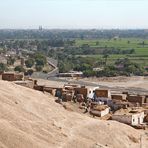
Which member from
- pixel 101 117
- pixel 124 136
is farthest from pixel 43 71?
pixel 124 136

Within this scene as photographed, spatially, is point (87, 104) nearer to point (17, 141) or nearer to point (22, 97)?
point (22, 97)

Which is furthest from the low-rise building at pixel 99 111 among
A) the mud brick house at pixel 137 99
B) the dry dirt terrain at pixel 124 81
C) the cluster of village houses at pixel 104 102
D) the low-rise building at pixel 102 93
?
the dry dirt terrain at pixel 124 81

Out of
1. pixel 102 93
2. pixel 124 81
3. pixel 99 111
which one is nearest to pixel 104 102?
pixel 102 93

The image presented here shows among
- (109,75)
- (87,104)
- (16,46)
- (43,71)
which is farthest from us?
(16,46)

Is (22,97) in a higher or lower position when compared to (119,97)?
higher

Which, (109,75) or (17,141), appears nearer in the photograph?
(17,141)

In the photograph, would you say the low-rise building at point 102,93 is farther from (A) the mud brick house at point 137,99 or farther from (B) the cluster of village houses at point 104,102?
(A) the mud brick house at point 137,99

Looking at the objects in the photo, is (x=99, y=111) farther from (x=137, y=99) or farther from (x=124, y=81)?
(x=124, y=81)
